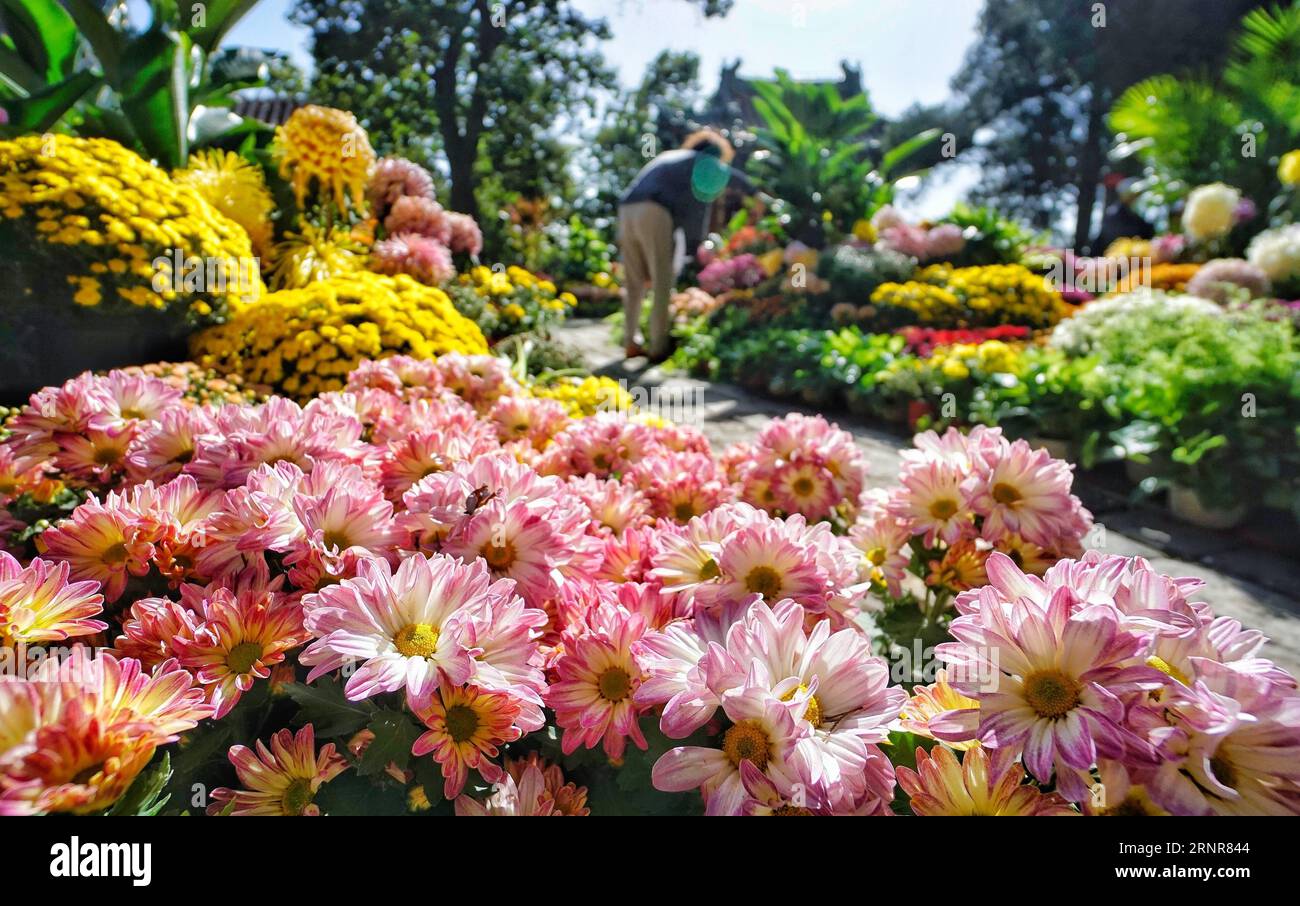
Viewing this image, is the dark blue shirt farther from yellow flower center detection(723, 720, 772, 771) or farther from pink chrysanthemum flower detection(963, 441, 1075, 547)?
yellow flower center detection(723, 720, 772, 771)

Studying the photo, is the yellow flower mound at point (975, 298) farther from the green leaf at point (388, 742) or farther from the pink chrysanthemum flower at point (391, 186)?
the green leaf at point (388, 742)

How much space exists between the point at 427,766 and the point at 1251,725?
0.61 m

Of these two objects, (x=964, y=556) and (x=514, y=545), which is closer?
(x=514, y=545)

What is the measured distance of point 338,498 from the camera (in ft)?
2.47

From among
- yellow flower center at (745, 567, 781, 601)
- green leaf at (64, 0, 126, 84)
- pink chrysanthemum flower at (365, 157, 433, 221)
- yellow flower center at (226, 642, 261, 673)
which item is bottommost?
yellow flower center at (226, 642, 261, 673)

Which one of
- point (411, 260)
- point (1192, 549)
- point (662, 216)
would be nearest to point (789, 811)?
point (1192, 549)

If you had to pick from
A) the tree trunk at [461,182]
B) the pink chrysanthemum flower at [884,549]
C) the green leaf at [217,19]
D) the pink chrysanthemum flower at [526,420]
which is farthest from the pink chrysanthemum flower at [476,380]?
the tree trunk at [461,182]

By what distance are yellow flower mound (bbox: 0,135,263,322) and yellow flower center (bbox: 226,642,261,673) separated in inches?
87.4

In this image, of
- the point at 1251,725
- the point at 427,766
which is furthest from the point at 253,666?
the point at 1251,725

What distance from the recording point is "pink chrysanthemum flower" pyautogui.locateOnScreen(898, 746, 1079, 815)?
56 centimetres

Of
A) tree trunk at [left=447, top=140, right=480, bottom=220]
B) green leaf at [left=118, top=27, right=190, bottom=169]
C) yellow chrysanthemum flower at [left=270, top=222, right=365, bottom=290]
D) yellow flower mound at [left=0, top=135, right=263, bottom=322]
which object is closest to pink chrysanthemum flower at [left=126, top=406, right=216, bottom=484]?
yellow flower mound at [left=0, top=135, right=263, bottom=322]

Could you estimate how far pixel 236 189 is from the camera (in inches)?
134
